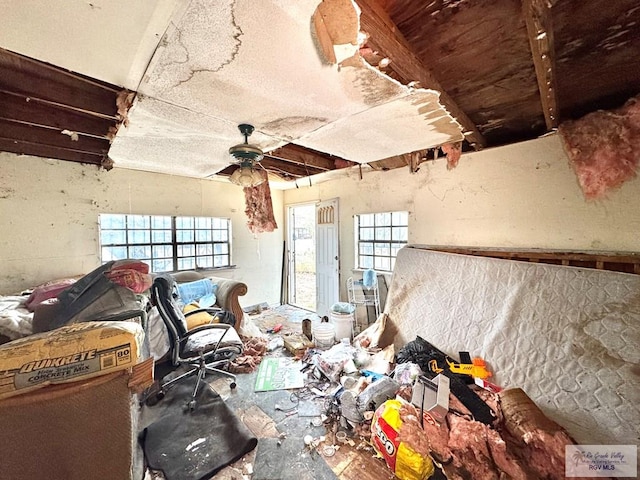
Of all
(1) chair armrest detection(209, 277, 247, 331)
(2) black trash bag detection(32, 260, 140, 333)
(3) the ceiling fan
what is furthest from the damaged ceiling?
(1) chair armrest detection(209, 277, 247, 331)

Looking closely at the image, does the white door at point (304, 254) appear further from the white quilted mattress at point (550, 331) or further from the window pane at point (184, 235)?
the white quilted mattress at point (550, 331)

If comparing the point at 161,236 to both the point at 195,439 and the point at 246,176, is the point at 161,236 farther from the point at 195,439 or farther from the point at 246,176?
the point at 195,439

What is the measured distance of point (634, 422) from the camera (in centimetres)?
144

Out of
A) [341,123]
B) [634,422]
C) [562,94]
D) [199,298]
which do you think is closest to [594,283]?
[634,422]

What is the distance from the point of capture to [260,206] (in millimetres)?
3930

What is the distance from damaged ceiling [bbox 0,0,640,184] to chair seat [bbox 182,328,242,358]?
1.93 meters

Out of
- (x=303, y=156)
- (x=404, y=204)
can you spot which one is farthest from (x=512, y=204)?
(x=303, y=156)

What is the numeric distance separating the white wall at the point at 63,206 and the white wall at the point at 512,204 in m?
3.03

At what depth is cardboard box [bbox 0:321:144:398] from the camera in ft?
2.52

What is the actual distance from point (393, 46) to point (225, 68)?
89cm

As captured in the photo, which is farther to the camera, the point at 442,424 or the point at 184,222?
the point at 184,222

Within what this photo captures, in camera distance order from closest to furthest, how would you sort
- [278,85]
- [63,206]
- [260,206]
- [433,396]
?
[278,85] → [433,396] → [63,206] → [260,206]

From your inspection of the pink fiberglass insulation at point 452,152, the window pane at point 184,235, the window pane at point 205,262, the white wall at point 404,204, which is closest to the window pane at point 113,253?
the white wall at point 404,204

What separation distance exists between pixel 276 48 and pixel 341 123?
3.01 ft
